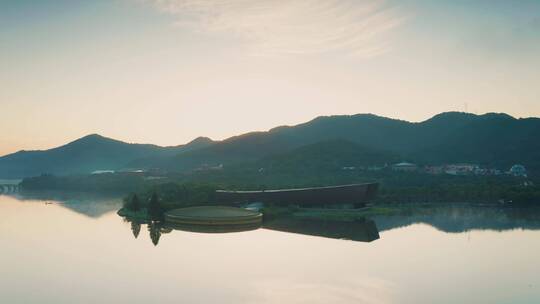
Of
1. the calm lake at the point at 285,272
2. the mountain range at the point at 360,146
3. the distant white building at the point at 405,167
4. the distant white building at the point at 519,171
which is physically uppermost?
the mountain range at the point at 360,146

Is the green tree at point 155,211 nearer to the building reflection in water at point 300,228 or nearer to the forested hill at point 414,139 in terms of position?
the building reflection in water at point 300,228

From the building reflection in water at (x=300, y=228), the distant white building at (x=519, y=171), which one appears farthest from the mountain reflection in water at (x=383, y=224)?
the distant white building at (x=519, y=171)

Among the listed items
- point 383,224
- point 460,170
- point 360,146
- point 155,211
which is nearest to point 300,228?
point 383,224

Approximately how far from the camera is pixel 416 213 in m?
43.2

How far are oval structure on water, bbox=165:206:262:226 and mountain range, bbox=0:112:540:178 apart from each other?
55517 millimetres

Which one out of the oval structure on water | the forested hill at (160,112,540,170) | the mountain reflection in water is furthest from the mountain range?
the oval structure on water

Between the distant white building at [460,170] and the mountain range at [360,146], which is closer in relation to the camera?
the distant white building at [460,170]

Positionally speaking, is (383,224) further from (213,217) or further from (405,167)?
(405,167)

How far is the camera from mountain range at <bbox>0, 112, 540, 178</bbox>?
316 feet

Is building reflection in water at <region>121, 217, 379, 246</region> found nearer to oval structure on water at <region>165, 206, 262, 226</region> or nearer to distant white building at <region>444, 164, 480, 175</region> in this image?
oval structure on water at <region>165, 206, 262, 226</region>

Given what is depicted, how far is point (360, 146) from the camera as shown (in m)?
105

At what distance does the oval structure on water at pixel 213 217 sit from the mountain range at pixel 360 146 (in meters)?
55.5

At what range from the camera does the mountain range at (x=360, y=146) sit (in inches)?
3794

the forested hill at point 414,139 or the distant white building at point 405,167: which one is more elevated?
the forested hill at point 414,139
